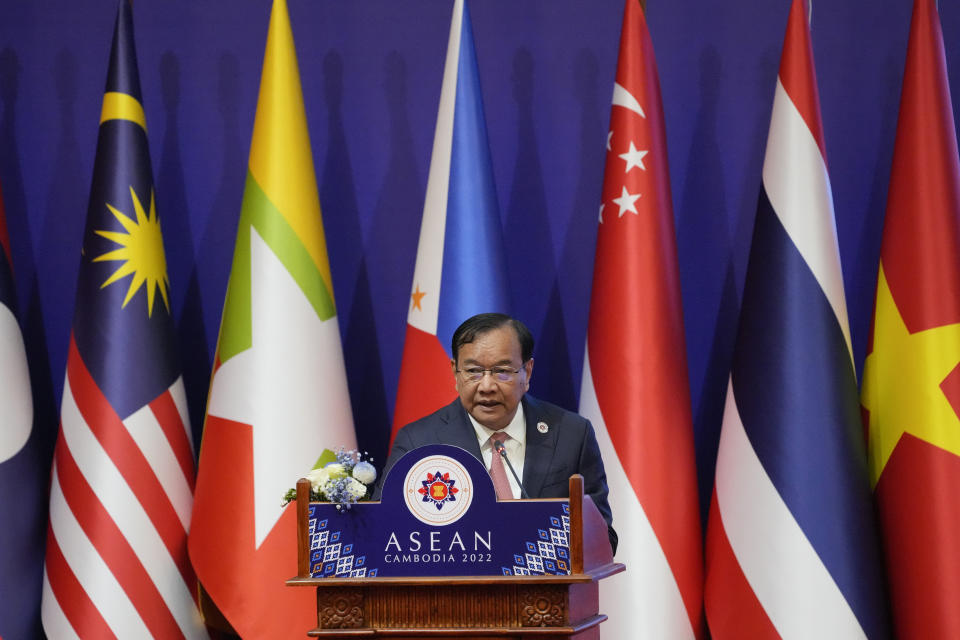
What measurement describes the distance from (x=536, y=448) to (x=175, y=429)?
177 cm

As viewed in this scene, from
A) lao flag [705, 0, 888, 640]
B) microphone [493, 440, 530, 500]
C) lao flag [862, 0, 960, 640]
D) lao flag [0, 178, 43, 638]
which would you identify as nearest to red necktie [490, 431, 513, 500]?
microphone [493, 440, 530, 500]

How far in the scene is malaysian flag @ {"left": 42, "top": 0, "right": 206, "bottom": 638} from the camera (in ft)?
12.1

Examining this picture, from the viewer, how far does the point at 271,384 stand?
3750 millimetres

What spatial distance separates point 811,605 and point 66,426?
2495 mm

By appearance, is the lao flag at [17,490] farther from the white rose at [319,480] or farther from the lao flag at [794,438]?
the lao flag at [794,438]

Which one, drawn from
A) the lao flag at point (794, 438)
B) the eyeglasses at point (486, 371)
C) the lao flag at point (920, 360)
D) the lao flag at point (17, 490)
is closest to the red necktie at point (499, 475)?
the eyeglasses at point (486, 371)

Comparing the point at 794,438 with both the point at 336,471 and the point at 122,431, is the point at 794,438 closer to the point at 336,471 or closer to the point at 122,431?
the point at 336,471

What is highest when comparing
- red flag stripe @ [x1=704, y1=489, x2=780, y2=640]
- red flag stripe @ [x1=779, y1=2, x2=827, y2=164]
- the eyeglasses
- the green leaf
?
red flag stripe @ [x1=779, y1=2, x2=827, y2=164]

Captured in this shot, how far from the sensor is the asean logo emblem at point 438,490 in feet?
7.23

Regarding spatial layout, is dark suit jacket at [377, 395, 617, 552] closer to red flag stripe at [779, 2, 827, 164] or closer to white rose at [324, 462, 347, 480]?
white rose at [324, 462, 347, 480]

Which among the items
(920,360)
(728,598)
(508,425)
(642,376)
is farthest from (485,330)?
(920,360)

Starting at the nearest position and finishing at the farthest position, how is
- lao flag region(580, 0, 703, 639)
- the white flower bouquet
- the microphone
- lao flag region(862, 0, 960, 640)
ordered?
the white flower bouquet, the microphone, lao flag region(862, 0, 960, 640), lao flag region(580, 0, 703, 639)

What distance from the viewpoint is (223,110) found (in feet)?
14.8

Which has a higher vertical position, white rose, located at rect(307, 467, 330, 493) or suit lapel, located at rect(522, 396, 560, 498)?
suit lapel, located at rect(522, 396, 560, 498)
